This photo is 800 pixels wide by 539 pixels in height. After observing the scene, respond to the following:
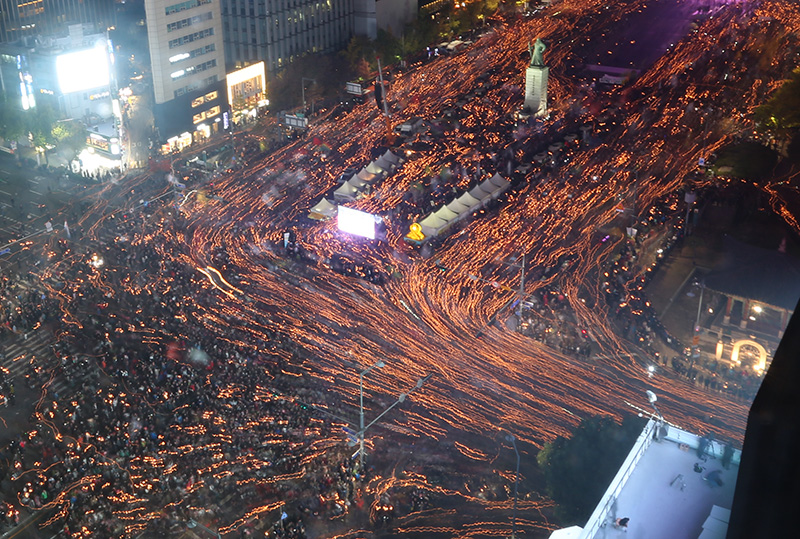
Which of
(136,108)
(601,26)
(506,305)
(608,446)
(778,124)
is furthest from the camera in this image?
(601,26)

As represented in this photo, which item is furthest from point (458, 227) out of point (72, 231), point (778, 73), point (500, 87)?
point (778, 73)

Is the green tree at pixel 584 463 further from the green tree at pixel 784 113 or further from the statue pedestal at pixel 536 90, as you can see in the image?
the statue pedestal at pixel 536 90

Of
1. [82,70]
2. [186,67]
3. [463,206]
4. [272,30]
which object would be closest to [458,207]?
[463,206]

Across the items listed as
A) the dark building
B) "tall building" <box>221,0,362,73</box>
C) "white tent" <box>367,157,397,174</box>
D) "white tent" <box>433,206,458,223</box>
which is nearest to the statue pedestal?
"white tent" <box>367,157,397,174</box>

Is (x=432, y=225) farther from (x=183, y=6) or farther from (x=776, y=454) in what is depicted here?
(x=776, y=454)

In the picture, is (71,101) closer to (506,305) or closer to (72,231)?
(72,231)

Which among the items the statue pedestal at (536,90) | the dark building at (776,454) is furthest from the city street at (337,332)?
the dark building at (776,454)

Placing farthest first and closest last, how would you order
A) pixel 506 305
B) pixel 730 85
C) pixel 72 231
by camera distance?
pixel 730 85 < pixel 72 231 < pixel 506 305
